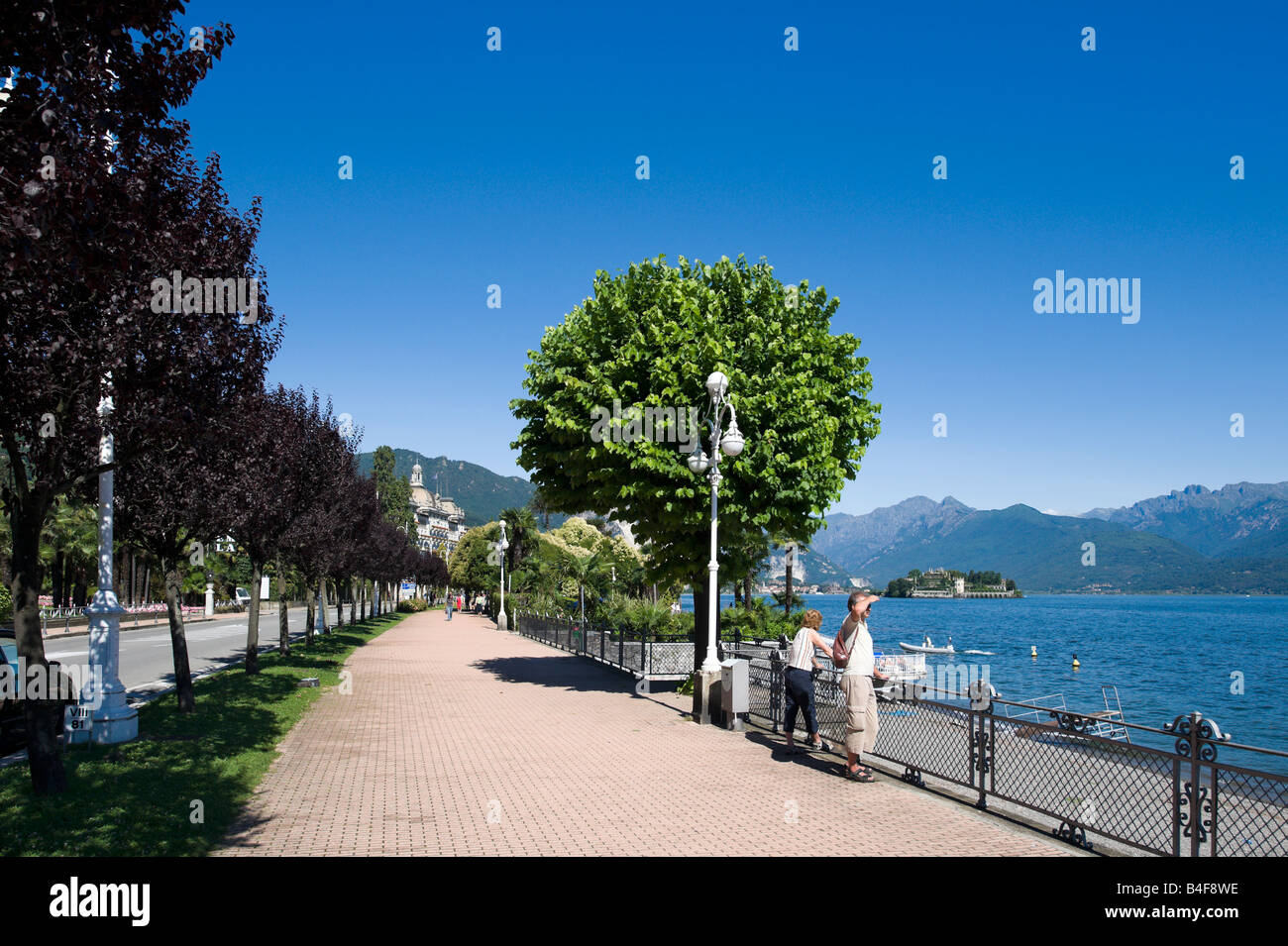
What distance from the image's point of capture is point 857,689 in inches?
396

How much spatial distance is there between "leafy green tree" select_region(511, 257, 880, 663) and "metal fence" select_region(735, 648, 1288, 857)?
6.18m

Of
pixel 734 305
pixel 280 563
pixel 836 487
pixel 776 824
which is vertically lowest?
pixel 776 824

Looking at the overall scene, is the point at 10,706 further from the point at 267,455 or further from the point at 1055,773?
the point at 1055,773

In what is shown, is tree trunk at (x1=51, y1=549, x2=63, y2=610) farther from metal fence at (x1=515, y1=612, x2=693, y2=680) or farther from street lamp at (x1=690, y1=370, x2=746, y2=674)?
street lamp at (x1=690, y1=370, x2=746, y2=674)

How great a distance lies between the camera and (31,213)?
15.3 ft

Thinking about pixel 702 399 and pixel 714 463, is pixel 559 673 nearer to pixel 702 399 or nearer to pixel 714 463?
pixel 702 399

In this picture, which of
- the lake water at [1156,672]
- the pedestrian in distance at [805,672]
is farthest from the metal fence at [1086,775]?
the lake water at [1156,672]

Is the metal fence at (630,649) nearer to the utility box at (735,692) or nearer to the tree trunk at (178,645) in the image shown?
the utility box at (735,692)


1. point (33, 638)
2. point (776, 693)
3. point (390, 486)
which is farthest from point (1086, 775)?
point (390, 486)

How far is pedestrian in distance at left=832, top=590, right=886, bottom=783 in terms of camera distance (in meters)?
9.87

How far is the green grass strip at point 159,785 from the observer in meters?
6.63

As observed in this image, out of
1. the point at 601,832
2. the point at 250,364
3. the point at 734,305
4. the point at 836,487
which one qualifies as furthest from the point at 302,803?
the point at 734,305

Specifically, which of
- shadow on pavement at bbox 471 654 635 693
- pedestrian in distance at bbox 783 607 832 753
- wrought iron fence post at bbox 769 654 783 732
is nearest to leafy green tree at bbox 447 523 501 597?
shadow on pavement at bbox 471 654 635 693

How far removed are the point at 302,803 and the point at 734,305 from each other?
47.3 ft
